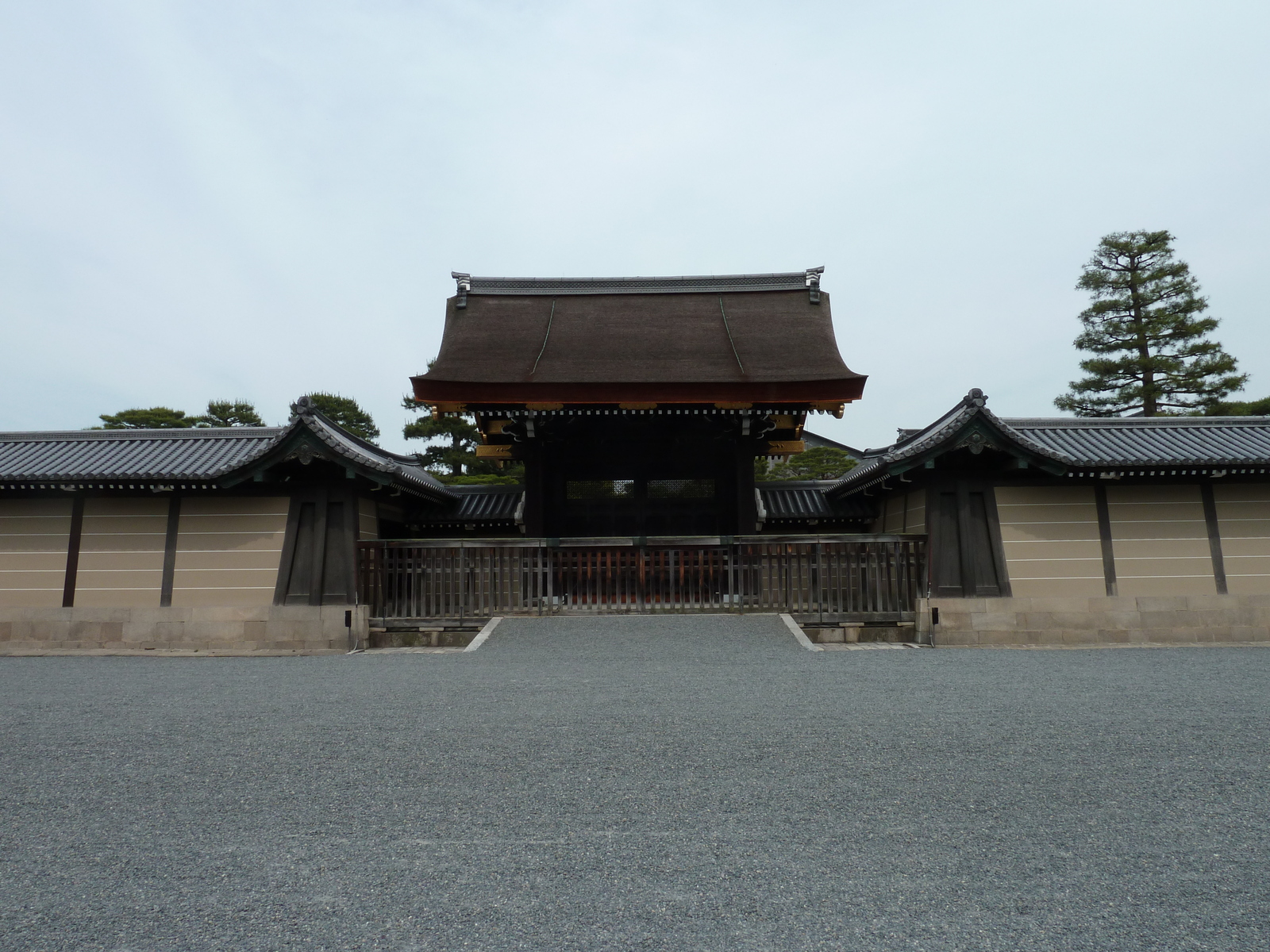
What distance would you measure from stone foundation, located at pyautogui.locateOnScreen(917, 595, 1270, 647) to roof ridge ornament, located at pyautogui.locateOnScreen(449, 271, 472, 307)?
10.3 meters

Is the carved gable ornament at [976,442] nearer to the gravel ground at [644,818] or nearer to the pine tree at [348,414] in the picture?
the gravel ground at [644,818]

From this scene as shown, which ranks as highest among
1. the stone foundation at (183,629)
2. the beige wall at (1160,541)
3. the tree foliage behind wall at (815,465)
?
the tree foliage behind wall at (815,465)

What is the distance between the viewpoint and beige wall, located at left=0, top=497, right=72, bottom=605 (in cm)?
977

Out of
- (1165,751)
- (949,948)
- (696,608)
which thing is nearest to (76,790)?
(949,948)

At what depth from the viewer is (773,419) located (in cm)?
1122

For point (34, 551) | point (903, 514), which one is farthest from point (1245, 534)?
point (34, 551)

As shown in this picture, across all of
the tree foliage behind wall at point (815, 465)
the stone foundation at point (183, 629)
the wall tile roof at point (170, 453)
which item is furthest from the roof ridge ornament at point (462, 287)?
the tree foliage behind wall at point (815, 465)

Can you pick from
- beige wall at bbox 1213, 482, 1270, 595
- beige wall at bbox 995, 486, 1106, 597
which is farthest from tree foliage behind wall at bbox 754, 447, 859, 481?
beige wall at bbox 995, 486, 1106, 597

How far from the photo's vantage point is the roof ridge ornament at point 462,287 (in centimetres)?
1389

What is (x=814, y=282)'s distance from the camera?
14.1m

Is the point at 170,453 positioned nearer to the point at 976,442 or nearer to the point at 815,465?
the point at 976,442

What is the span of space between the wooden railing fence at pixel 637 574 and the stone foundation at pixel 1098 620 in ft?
1.91

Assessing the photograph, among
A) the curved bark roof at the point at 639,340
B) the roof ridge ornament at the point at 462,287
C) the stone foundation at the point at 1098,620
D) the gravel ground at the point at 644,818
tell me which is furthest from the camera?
the roof ridge ornament at the point at 462,287

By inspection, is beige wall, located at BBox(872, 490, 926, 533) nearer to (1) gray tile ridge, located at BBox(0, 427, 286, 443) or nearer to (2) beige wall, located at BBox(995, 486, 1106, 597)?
(2) beige wall, located at BBox(995, 486, 1106, 597)
